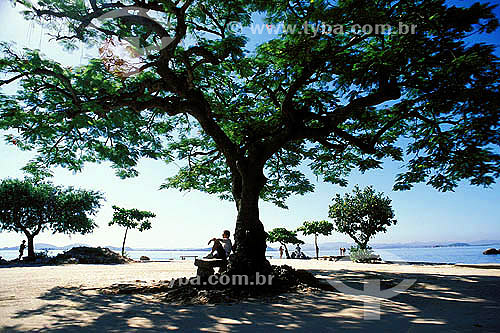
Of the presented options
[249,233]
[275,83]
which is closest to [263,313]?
[249,233]

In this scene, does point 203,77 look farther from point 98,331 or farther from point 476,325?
point 476,325

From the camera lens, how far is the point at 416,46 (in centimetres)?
685

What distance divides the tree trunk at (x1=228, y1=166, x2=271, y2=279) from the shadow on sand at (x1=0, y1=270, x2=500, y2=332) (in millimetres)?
1690

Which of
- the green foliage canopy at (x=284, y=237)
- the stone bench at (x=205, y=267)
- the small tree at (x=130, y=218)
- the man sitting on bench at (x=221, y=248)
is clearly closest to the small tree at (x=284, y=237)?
the green foliage canopy at (x=284, y=237)

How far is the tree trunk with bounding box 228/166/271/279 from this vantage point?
8.44m

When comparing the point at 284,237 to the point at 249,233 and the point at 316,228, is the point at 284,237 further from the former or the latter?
the point at 249,233

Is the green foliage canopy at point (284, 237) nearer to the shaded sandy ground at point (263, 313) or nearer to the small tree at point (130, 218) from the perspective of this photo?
the small tree at point (130, 218)

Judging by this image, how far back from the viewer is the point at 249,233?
8922 mm

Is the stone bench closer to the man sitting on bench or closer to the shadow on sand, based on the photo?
the man sitting on bench

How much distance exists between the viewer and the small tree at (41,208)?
26.9 meters

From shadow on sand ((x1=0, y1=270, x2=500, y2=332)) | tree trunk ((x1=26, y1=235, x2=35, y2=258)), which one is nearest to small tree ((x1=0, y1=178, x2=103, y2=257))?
tree trunk ((x1=26, y1=235, x2=35, y2=258))

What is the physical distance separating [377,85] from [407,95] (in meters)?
1.73

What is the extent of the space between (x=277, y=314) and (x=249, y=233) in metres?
3.79

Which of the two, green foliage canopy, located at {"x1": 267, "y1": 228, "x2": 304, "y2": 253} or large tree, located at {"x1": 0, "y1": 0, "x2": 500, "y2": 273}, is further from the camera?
green foliage canopy, located at {"x1": 267, "y1": 228, "x2": 304, "y2": 253}
